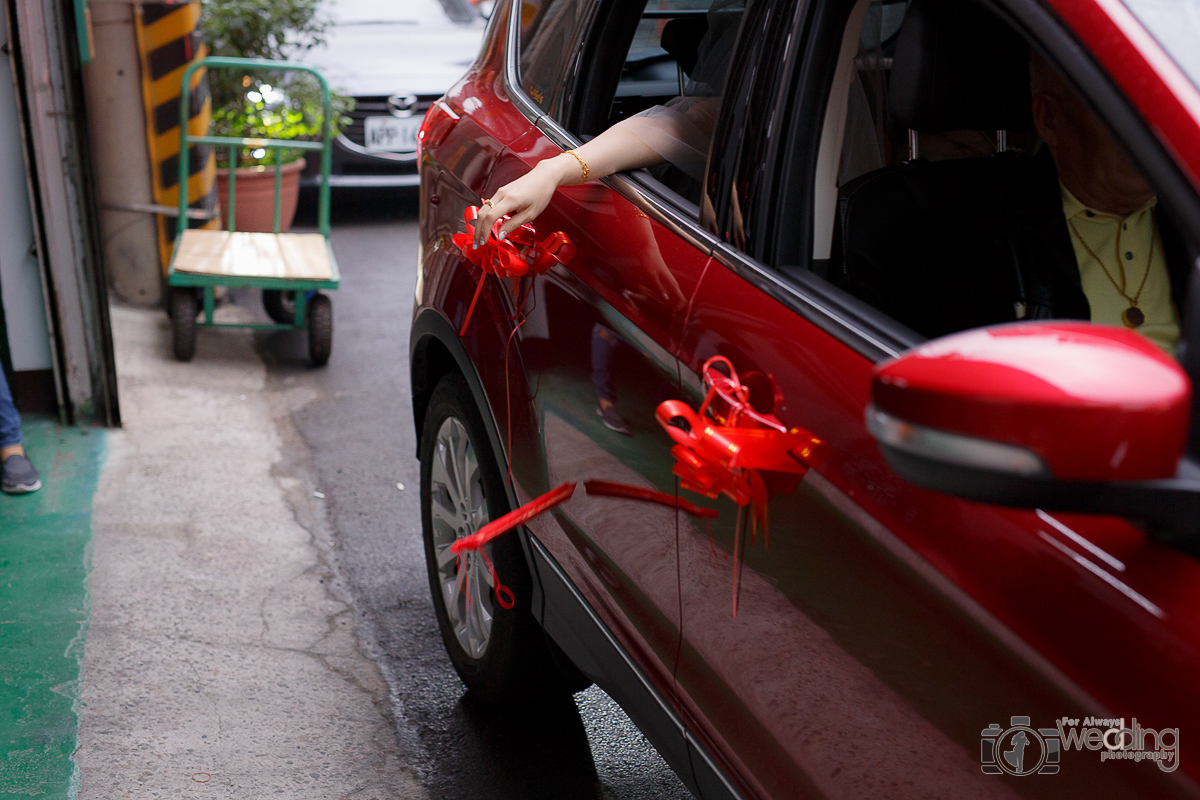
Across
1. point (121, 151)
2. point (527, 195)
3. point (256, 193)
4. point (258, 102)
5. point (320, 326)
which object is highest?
point (527, 195)

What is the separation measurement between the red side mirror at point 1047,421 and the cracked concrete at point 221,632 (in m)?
1.94

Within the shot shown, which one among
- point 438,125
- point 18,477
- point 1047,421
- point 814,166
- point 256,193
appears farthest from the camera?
point 256,193

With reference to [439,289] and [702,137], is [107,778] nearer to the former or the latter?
[439,289]

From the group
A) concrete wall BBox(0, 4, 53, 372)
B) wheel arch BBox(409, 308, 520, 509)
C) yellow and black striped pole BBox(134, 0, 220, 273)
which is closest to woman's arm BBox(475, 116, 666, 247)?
wheel arch BBox(409, 308, 520, 509)

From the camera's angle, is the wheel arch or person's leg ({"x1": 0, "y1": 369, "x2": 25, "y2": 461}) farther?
person's leg ({"x1": 0, "y1": 369, "x2": 25, "y2": 461})

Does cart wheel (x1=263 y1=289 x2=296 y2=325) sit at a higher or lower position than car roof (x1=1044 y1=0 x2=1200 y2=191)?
lower

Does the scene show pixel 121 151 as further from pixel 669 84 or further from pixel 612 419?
pixel 612 419

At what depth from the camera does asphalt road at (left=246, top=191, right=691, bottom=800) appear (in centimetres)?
264

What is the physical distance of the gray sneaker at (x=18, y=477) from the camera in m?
3.87

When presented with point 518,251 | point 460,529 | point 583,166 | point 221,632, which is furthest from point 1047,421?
point 221,632

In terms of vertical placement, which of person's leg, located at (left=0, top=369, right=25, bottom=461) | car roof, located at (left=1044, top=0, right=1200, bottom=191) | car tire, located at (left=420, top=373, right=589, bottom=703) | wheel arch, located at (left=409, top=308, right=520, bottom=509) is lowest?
person's leg, located at (left=0, top=369, right=25, bottom=461)

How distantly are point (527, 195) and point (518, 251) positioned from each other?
0.20 meters

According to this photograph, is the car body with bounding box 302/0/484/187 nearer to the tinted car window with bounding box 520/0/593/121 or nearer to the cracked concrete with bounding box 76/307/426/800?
the cracked concrete with bounding box 76/307/426/800

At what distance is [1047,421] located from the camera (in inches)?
34.7
